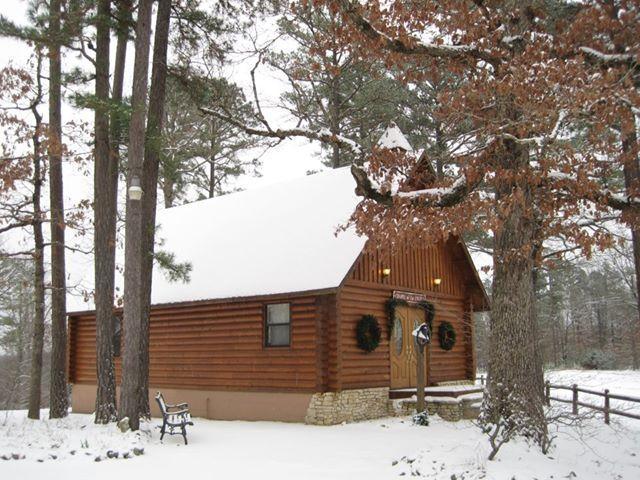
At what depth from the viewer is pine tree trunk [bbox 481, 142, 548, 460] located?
31.3 ft

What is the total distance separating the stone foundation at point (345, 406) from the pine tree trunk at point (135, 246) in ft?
12.3

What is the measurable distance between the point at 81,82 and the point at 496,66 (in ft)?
29.6

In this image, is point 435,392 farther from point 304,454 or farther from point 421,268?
point 304,454

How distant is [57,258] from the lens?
16312 millimetres

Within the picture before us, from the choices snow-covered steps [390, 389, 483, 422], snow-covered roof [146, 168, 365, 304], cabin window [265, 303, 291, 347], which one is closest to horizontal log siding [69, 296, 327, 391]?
cabin window [265, 303, 291, 347]

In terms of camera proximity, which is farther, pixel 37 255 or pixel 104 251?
pixel 37 255

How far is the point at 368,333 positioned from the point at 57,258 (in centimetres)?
814

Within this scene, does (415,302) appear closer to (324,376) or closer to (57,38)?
(324,376)

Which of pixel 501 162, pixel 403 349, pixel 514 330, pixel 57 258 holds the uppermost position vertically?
pixel 501 162

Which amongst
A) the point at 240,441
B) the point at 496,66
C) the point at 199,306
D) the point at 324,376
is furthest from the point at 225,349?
the point at 496,66

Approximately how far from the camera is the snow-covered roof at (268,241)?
1450 centimetres

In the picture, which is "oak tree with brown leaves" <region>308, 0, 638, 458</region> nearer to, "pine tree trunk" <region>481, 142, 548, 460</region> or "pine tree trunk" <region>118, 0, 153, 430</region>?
"pine tree trunk" <region>481, 142, 548, 460</region>

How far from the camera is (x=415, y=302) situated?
675 inches

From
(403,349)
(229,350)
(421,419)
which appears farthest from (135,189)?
(403,349)
